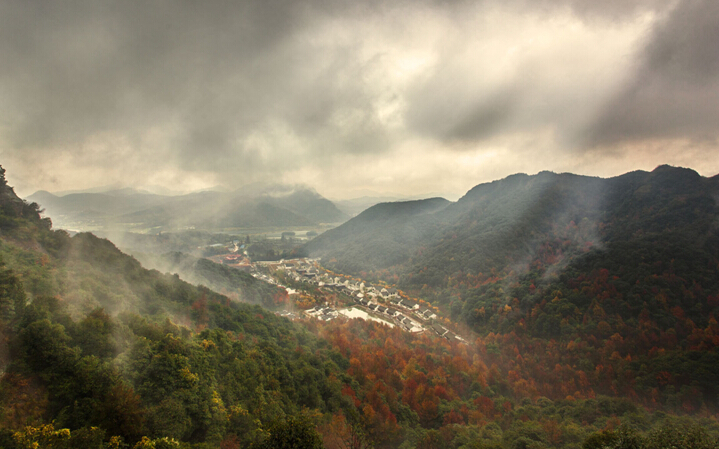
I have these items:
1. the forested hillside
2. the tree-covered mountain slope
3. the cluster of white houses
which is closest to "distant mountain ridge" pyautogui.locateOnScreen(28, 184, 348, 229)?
the cluster of white houses

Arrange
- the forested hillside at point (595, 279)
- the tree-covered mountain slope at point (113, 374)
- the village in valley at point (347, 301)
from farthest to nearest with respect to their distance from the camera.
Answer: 1. the village in valley at point (347, 301)
2. the forested hillside at point (595, 279)
3. the tree-covered mountain slope at point (113, 374)

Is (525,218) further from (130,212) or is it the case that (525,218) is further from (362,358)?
(130,212)

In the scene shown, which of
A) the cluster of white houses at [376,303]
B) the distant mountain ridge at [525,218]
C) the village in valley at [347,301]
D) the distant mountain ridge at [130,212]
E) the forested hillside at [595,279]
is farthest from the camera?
the distant mountain ridge at [130,212]

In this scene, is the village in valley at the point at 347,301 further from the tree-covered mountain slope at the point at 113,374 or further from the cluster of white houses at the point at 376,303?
the tree-covered mountain slope at the point at 113,374

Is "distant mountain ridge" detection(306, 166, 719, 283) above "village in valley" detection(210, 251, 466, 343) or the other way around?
above

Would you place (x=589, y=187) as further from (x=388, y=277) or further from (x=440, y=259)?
(x=388, y=277)

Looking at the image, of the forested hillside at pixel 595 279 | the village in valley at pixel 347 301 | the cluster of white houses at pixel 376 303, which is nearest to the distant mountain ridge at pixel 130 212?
the village in valley at pixel 347 301

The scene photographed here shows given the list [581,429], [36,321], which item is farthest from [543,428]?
[36,321]

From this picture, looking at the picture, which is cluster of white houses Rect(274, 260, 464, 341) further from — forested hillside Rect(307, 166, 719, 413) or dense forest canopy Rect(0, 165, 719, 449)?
dense forest canopy Rect(0, 165, 719, 449)
